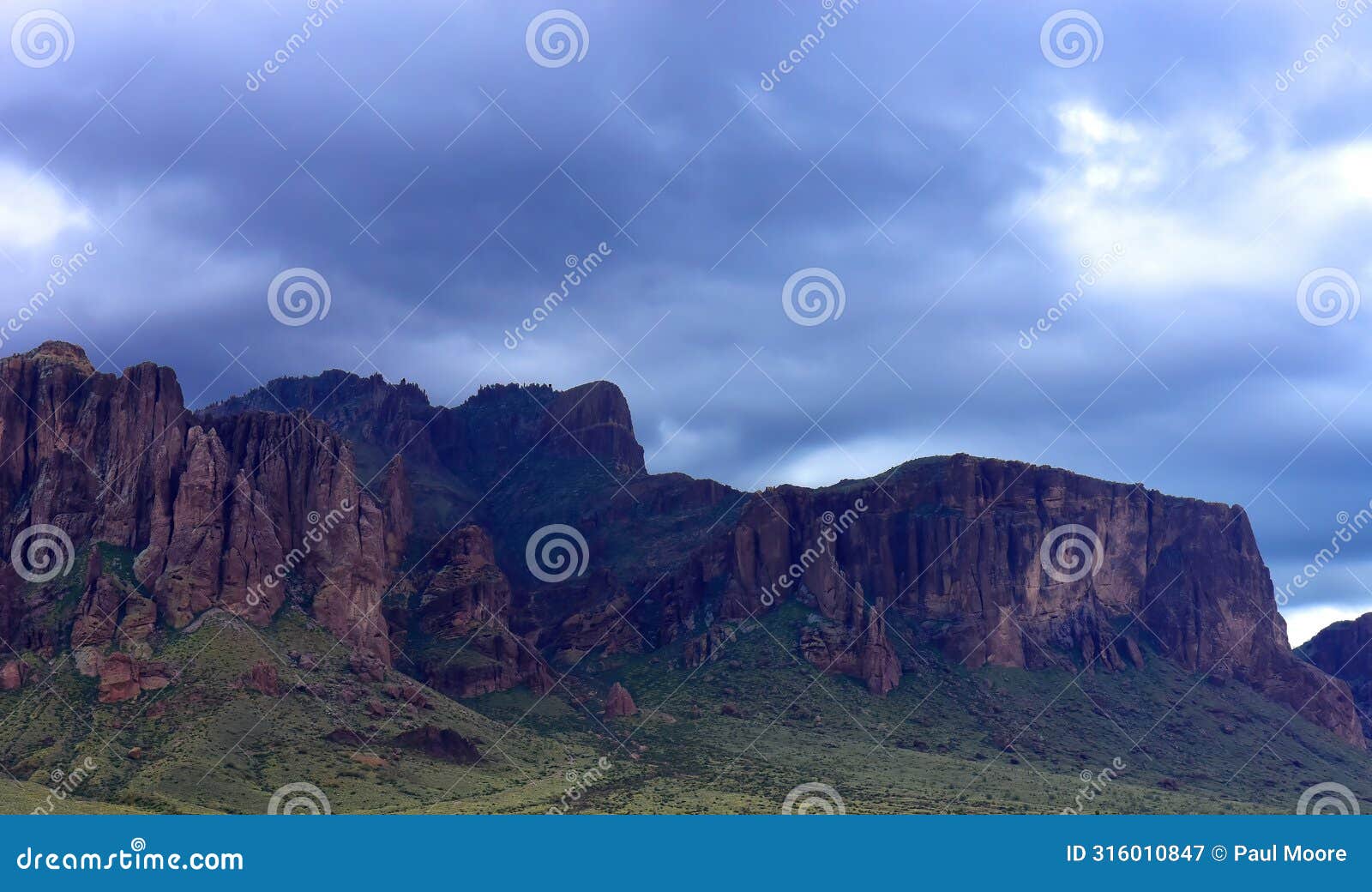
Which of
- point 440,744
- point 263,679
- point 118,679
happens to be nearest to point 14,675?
point 118,679

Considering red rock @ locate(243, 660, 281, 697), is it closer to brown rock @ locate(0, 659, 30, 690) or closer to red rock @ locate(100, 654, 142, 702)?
red rock @ locate(100, 654, 142, 702)

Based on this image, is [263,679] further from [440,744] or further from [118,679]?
[440,744]

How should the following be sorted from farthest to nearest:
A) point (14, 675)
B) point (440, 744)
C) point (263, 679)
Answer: point (440, 744) < point (263, 679) < point (14, 675)

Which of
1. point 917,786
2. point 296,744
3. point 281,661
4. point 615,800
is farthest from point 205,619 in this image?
point 917,786

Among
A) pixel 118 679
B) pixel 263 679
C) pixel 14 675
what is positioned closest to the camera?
pixel 14 675

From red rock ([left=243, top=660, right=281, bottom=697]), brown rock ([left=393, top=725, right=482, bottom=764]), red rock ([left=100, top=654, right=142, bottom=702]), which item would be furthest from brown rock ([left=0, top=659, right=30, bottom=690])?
brown rock ([left=393, top=725, right=482, bottom=764])

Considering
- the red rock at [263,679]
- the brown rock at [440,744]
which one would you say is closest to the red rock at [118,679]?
the red rock at [263,679]

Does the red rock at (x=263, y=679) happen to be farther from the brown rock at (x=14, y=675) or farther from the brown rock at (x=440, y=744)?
the brown rock at (x=14, y=675)

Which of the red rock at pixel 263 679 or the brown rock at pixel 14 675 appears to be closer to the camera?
the brown rock at pixel 14 675

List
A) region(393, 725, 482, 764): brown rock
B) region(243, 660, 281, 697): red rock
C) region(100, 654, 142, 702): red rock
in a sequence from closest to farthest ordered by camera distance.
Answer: region(100, 654, 142, 702): red rock → region(243, 660, 281, 697): red rock → region(393, 725, 482, 764): brown rock

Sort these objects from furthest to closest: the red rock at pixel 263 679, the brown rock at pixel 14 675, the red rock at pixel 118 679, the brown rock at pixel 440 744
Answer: the brown rock at pixel 440 744 < the red rock at pixel 263 679 < the brown rock at pixel 14 675 < the red rock at pixel 118 679

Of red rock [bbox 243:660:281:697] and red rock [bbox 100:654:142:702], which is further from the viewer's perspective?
red rock [bbox 243:660:281:697]

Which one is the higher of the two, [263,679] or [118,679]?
[263,679]

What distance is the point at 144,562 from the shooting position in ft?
647
